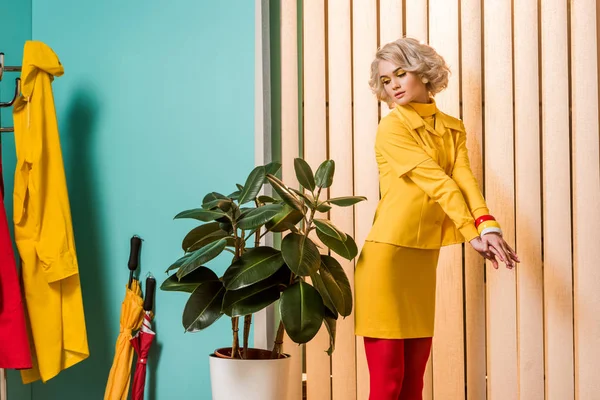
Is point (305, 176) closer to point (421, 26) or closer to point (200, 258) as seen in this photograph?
point (200, 258)

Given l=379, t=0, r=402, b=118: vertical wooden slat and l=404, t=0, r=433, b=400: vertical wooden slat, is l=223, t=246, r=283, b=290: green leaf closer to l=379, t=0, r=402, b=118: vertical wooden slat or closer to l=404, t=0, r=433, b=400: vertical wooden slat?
l=404, t=0, r=433, b=400: vertical wooden slat

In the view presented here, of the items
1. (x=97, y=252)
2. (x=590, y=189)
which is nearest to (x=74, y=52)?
(x=97, y=252)

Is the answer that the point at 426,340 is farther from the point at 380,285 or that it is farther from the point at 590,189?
the point at 590,189

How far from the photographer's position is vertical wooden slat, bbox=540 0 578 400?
2.29 metres

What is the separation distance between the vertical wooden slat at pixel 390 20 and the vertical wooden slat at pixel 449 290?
0.11 m

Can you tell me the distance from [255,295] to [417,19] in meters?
1.13

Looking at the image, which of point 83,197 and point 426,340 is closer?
point 426,340

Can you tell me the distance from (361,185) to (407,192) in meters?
0.57

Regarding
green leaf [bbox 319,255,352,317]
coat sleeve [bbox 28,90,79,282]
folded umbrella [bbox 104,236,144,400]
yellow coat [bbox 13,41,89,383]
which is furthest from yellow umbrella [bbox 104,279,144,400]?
green leaf [bbox 319,255,352,317]

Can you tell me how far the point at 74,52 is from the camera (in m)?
2.73

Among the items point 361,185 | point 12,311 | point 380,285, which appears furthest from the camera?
point 361,185

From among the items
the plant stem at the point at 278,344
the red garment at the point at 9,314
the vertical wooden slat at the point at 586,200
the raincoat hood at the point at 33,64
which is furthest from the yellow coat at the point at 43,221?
the vertical wooden slat at the point at 586,200

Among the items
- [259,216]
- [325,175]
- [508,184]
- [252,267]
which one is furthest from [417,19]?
[252,267]

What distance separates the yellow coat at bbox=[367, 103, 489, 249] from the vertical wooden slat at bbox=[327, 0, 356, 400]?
0.48 meters
